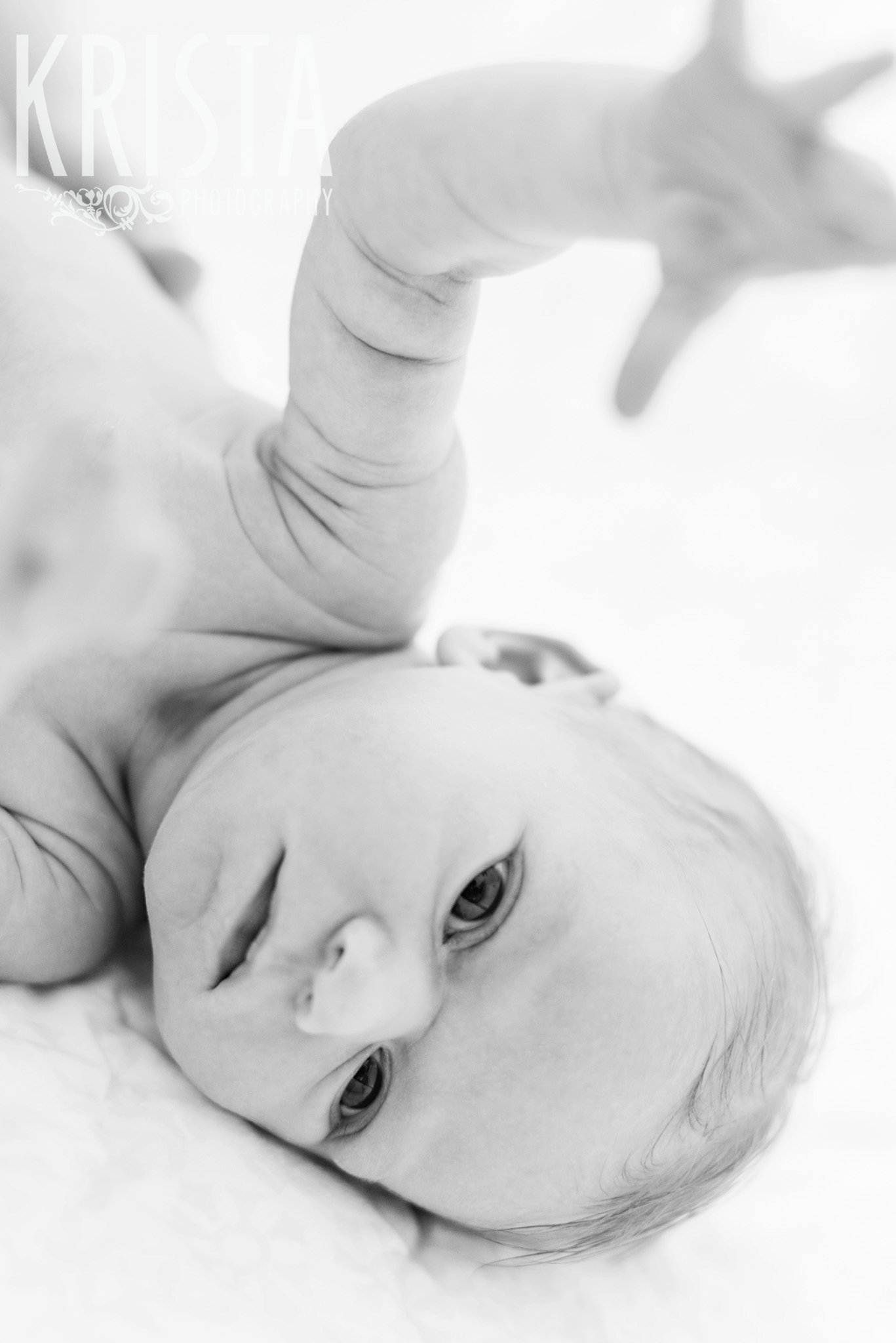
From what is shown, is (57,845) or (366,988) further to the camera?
(57,845)

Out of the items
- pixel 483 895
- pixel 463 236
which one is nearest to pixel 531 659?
pixel 483 895

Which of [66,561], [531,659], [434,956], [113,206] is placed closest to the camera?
[66,561]

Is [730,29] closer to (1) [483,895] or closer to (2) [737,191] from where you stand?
(2) [737,191]

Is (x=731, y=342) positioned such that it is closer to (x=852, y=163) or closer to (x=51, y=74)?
(x=51, y=74)

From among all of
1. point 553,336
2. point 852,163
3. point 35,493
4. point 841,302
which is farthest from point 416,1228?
point 841,302

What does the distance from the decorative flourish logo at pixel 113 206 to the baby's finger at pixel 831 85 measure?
80 centimetres

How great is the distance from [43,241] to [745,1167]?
92 cm

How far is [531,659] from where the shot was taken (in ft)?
3.43

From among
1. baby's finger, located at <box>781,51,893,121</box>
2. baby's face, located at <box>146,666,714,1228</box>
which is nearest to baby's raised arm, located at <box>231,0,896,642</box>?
baby's finger, located at <box>781,51,893,121</box>

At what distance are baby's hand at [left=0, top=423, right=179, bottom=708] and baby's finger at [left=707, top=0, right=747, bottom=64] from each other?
0.36m

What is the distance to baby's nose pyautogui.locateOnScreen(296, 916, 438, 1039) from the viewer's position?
0.72 m

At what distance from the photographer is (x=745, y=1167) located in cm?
97

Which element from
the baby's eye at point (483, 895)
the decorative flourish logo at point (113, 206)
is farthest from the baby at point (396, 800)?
the decorative flourish logo at point (113, 206)

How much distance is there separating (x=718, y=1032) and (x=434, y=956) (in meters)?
0.20
